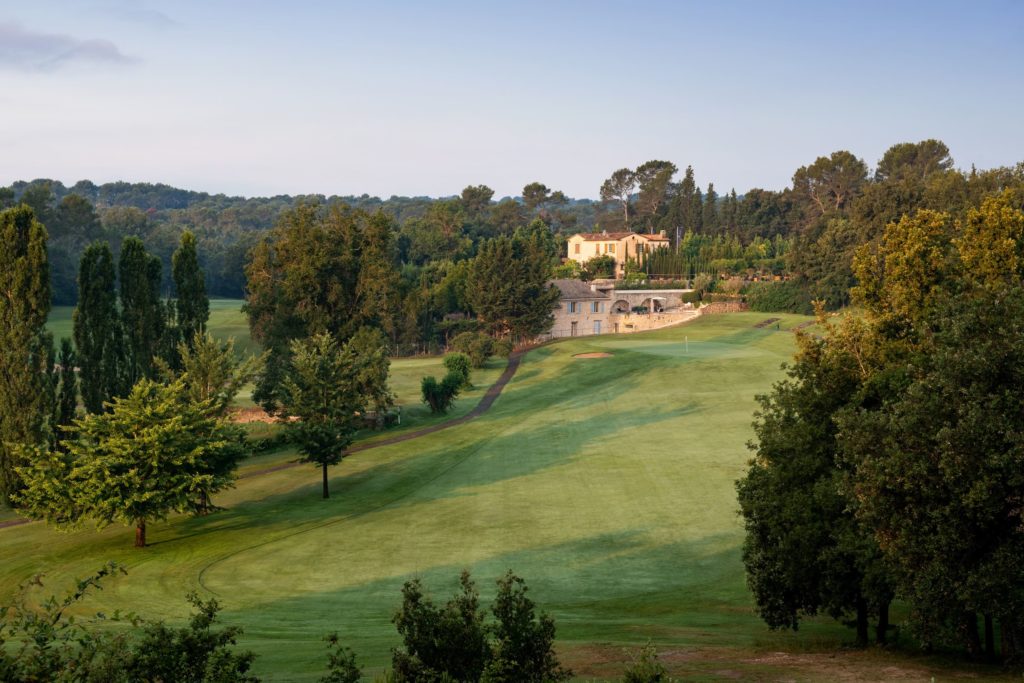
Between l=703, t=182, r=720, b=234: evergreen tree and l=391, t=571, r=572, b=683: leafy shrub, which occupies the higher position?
l=703, t=182, r=720, b=234: evergreen tree

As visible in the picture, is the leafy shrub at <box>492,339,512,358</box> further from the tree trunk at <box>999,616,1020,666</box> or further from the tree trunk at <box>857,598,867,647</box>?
the tree trunk at <box>999,616,1020,666</box>

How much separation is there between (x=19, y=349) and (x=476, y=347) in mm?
53084

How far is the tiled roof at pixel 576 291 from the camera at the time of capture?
373ft

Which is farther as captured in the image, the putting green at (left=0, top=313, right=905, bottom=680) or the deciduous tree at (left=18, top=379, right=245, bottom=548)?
the deciduous tree at (left=18, top=379, right=245, bottom=548)

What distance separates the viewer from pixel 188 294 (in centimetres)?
5841

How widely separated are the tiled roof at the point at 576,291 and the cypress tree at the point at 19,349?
73.0 meters

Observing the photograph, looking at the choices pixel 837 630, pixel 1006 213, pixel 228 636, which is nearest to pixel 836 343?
pixel 1006 213

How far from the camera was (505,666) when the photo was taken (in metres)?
14.5

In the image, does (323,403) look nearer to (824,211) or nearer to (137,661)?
(137,661)

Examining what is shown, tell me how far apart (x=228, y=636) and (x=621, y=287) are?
387 ft

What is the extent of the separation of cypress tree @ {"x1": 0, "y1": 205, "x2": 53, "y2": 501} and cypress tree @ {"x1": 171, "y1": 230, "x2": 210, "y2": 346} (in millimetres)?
11927

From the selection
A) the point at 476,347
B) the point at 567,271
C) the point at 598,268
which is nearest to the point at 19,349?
the point at 476,347

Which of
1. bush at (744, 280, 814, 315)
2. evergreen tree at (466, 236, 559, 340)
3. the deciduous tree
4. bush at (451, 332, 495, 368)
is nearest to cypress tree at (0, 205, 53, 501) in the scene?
the deciduous tree

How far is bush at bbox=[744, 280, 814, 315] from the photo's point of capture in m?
113
